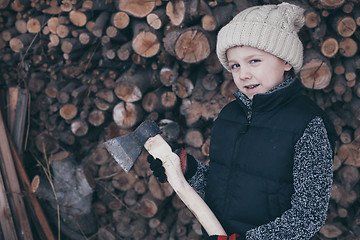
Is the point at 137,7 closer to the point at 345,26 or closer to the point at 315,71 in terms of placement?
the point at 315,71

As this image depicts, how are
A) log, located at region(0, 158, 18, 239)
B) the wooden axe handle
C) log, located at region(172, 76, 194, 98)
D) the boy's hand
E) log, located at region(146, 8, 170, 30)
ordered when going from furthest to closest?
log, located at region(0, 158, 18, 239) < log, located at region(172, 76, 194, 98) < log, located at region(146, 8, 170, 30) < the boy's hand < the wooden axe handle

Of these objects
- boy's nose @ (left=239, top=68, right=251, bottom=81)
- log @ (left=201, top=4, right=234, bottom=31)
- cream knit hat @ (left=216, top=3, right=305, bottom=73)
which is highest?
cream knit hat @ (left=216, top=3, right=305, bottom=73)

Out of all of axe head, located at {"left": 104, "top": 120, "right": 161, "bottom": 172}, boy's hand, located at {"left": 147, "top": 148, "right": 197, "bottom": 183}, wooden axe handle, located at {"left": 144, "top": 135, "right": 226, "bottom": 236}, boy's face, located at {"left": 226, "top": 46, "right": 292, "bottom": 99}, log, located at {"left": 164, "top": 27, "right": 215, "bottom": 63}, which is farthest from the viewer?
log, located at {"left": 164, "top": 27, "right": 215, "bottom": 63}

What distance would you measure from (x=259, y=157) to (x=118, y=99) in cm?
156

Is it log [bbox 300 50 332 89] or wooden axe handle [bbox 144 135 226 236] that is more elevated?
log [bbox 300 50 332 89]

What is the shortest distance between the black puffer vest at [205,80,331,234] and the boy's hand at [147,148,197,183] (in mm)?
155

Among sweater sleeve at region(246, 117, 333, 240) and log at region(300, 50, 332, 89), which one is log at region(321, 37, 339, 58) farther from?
sweater sleeve at region(246, 117, 333, 240)

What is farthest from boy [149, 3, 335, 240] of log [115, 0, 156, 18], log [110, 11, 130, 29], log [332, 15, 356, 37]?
log [110, 11, 130, 29]

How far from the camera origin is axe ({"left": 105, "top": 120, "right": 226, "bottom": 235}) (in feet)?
4.82

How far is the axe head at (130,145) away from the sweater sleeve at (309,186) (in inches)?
31.0

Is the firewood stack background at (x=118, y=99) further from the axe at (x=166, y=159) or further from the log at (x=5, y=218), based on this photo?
the axe at (x=166, y=159)

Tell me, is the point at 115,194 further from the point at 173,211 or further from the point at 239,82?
the point at 239,82

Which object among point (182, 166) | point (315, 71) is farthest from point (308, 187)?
point (315, 71)

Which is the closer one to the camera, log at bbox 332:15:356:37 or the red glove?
the red glove
